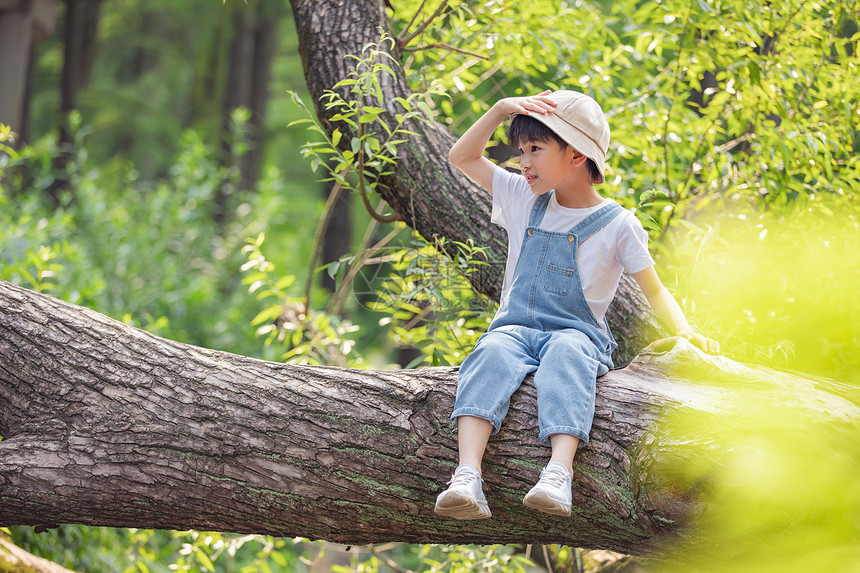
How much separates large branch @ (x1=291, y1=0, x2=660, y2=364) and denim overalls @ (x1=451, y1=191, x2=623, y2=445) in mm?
570

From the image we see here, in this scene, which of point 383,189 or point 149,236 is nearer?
point 383,189

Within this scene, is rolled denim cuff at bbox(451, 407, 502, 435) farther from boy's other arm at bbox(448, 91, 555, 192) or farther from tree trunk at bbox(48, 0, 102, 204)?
tree trunk at bbox(48, 0, 102, 204)

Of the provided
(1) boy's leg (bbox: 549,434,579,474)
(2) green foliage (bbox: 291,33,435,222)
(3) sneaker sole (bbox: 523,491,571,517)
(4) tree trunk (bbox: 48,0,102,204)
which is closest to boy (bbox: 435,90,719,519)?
(1) boy's leg (bbox: 549,434,579,474)

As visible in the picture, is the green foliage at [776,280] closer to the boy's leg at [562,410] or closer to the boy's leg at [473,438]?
A: the boy's leg at [562,410]

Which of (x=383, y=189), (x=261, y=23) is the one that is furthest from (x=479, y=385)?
(x=261, y=23)

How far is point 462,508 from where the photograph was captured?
1.85m

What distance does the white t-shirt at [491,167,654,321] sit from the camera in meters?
2.20

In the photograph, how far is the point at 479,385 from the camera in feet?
6.59

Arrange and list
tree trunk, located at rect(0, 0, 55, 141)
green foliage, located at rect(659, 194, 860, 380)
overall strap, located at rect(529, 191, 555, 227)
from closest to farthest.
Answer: overall strap, located at rect(529, 191, 555, 227), green foliage, located at rect(659, 194, 860, 380), tree trunk, located at rect(0, 0, 55, 141)

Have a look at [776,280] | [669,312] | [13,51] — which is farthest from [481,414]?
[13,51]

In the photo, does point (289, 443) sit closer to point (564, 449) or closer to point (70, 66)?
point (564, 449)

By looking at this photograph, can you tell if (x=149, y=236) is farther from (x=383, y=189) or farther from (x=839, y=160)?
(x=839, y=160)

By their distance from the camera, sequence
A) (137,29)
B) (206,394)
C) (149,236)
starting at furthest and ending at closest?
(137,29)
(149,236)
(206,394)

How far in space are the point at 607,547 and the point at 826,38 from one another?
237cm
